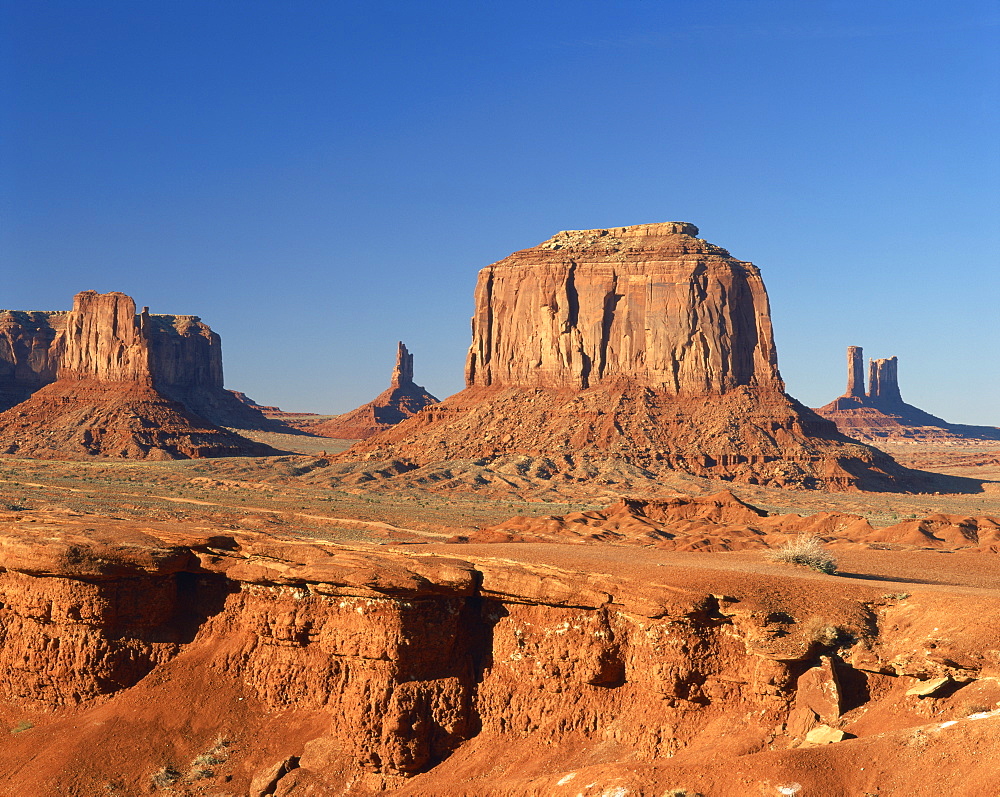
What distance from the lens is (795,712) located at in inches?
528

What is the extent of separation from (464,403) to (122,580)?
6880 centimetres

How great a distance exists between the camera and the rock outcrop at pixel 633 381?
72.9 meters

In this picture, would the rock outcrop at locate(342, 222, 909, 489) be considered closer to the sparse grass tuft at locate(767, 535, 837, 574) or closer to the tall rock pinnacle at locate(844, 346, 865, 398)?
the sparse grass tuft at locate(767, 535, 837, 574)

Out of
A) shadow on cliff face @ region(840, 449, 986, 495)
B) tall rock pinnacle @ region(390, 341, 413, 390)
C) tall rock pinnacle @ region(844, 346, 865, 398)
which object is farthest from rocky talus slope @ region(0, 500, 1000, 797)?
tall rock pinnacle @ region(844, 346, 865, 398)

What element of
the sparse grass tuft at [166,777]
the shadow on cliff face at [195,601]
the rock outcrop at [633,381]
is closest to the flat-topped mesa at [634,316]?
the rock outcrop at [633,381]

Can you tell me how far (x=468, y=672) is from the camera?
15.9 metres

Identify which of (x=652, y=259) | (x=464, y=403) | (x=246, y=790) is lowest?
(x=246, y=790)

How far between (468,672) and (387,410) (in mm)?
149994

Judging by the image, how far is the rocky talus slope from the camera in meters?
12.6

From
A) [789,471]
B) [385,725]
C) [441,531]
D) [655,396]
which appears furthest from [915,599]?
[655,396]

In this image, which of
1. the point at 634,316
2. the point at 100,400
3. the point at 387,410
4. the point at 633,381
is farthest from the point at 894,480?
the point at 387,410

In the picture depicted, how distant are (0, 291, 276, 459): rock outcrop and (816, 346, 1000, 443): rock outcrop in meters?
111

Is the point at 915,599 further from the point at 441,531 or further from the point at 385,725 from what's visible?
the point at 441,531

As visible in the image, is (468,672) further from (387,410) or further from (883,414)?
(883,414)
